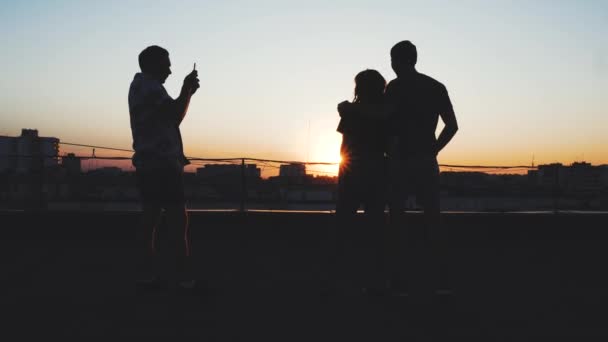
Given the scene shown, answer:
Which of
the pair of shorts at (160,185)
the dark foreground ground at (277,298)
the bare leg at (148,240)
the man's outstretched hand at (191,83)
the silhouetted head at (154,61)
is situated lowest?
the dark foreground ground at (277,298)

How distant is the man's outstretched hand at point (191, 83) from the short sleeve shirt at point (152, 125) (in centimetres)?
13

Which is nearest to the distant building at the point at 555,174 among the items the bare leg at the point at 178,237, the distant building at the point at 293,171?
the distant building at the point at 293,171

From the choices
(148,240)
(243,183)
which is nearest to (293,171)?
(243,183)

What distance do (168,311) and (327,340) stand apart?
1.09 meters

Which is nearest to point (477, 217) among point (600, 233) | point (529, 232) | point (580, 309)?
point (529, 232)

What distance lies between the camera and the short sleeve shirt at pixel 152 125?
373 centimetres

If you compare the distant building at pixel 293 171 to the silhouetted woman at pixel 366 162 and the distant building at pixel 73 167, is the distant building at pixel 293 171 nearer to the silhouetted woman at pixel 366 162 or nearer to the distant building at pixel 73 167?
the distant building at pixel 73 167

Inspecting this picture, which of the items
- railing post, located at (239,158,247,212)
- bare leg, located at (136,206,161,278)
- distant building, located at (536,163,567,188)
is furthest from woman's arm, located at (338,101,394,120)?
distant building, located at (536,163,567,188)

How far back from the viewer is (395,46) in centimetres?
378

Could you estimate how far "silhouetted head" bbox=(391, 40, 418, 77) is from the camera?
3762 millimetres

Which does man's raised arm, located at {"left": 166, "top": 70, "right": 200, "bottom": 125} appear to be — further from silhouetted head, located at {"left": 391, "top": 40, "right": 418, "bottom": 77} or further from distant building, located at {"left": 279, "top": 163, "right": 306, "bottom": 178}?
distant building, located at {"left": 279, "top": 163, "right": 306, "bottom": 178}

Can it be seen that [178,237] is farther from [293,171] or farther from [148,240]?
[293,171]

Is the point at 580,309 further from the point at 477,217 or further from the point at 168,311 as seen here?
the point at 477,217

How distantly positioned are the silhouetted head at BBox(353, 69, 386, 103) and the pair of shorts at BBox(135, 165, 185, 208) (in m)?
1.32
